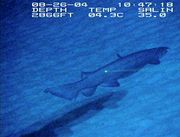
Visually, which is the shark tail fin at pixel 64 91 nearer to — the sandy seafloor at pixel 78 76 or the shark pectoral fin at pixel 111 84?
the sandy seafloor at pixel 78 76

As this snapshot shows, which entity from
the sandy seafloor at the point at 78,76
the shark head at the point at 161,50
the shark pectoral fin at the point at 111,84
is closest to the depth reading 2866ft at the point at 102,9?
the sandy seafloor at the point at 78,76

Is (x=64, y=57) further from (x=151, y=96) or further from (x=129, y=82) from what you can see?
(x=151, y=96)

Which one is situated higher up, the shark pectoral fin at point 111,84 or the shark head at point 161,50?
the shark head at point 161,50

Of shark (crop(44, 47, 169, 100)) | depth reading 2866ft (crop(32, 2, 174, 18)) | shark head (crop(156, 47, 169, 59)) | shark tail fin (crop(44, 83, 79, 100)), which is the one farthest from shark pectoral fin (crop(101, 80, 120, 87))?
depth reading 2866ft (crop(32, 2, 174, 18))

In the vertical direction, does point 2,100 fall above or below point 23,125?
above

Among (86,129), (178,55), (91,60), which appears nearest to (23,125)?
(86,129)

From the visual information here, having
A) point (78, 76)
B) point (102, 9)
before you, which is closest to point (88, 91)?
point (78, 76)
